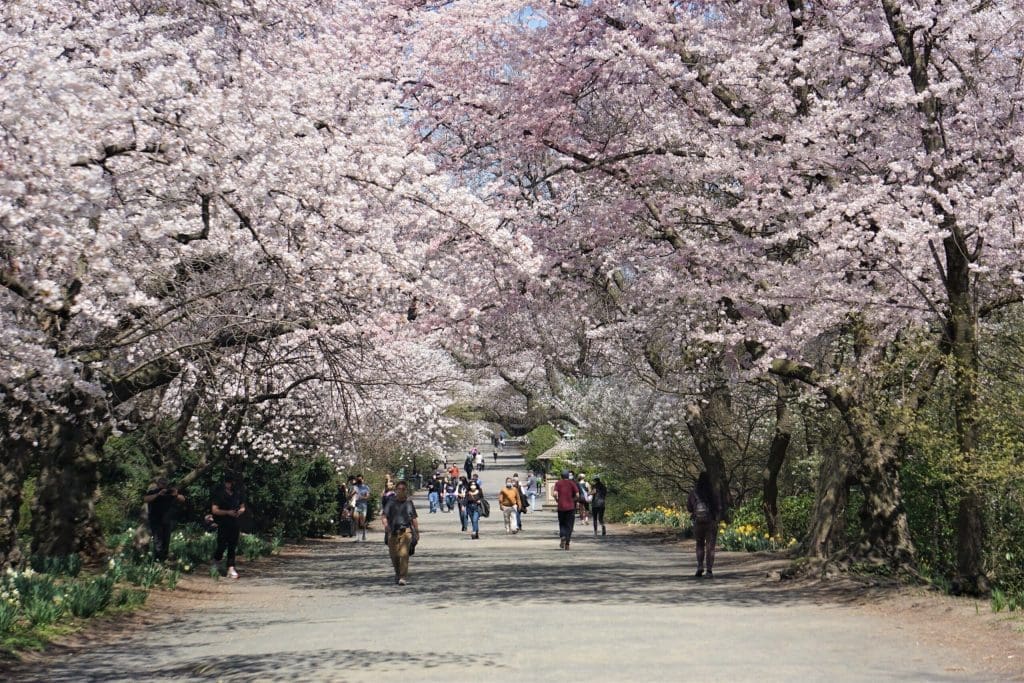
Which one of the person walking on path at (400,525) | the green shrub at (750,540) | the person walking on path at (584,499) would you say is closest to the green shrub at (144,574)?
the person walking on path at (400,525)

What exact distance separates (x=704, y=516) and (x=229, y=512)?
25.1ft

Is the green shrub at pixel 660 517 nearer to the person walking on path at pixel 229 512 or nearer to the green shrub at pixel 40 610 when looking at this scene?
the person walking on path at pixel 229 512

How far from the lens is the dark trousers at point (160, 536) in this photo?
68.7 feet

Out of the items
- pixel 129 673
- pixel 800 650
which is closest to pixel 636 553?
pixel 800 650

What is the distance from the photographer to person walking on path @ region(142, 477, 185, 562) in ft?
67.3

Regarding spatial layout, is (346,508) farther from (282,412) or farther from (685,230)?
(685,230)

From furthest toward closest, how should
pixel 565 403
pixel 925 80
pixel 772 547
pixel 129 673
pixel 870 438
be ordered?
pixel 565 403
pixel 772 547
pixel 870 438
pixel 925 80
pixel 129 673

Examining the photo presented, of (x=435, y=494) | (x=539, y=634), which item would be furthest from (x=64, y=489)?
(x=435, y=494)

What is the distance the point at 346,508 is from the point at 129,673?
83.2ft

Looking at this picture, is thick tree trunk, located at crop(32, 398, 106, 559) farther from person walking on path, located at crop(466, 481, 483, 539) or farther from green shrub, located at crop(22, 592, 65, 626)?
person walking on path, located at crop(466, 481, 483, 539)

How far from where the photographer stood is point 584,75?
19.5 m

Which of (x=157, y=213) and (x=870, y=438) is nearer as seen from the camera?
(x=157, y=213)

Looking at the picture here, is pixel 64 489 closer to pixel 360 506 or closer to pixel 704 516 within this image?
pixel 704 516

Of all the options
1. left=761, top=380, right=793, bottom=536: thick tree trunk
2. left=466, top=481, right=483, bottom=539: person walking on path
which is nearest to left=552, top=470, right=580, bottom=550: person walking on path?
left=761, top=380, right=793, bottom=536: thick tree trunk
